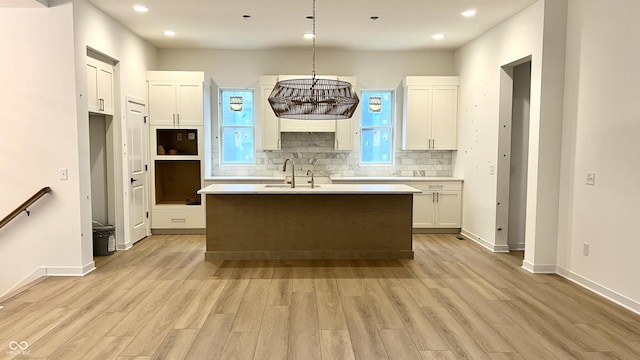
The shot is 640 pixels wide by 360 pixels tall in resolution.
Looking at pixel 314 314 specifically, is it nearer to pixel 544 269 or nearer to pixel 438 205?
pixel 544 269

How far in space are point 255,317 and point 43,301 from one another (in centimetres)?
193

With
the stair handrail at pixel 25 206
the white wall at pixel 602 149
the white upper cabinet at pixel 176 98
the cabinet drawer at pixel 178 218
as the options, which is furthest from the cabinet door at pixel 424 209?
the stair handrail at pixel 25 206

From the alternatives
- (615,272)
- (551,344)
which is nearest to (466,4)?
(615,272)

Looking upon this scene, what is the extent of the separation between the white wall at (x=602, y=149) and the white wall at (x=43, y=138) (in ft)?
16.7

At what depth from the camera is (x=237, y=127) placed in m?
7.33

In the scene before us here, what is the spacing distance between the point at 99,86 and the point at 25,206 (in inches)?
64.7

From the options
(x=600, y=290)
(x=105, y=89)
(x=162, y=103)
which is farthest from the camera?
(x=162, y=103)

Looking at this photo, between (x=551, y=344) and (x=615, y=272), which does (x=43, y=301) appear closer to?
(x=551, y=344)

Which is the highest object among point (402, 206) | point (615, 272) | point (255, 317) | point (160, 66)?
point (160, 66)

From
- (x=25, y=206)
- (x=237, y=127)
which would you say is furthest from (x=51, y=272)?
(x=237, y=127)

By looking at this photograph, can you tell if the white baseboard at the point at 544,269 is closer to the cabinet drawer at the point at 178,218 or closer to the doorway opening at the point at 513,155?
the doorway opening at the point at 513,155

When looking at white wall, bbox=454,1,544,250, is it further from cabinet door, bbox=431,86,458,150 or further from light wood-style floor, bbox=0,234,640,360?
light wood-style floor, bbox=0,234,640,360

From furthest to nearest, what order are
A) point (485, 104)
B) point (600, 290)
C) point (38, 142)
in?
point (485, 104)
point (38, 142)
point (600, 290)

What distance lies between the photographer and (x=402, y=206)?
5164 mm
